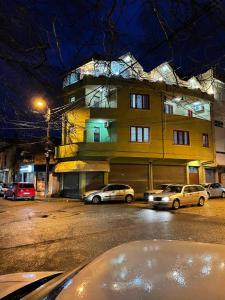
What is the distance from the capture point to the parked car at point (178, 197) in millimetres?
20047

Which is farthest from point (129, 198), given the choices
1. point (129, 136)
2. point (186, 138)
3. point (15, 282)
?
point (15, 282)

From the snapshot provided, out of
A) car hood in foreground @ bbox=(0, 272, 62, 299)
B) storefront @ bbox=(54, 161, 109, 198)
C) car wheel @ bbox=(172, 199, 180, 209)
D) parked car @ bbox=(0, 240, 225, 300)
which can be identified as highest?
storefront @ bbox=(54, 161, 109, 198)

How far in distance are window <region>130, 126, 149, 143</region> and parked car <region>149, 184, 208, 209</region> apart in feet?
31.8

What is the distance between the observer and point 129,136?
30484 millimetres

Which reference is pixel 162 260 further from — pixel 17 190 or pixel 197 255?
pixel 17 190

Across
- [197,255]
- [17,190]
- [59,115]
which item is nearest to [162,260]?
[197,255]

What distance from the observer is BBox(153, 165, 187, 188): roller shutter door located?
33.0 m

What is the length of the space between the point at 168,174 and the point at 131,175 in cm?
453

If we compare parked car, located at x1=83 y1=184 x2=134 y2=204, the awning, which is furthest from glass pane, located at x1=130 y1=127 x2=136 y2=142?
parked car, located at x1=83 y1=184 x2=134 y2=204

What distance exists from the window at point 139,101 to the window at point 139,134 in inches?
86.6

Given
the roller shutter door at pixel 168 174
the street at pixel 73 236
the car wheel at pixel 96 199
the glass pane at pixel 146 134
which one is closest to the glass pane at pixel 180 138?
the roller shutter door at pixel 168 174

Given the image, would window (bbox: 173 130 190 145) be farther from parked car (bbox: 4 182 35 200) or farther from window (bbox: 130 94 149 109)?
parked car (bbox: 4 182 35 200)

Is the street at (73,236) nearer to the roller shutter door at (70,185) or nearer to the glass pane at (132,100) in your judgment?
the roller shutter door at (70,185)

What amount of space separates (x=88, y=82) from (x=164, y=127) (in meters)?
8.91
